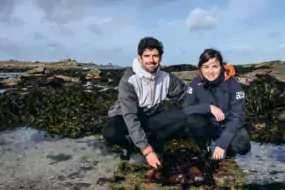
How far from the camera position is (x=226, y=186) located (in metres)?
3.76

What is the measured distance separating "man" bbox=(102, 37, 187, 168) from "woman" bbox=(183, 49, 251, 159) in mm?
295

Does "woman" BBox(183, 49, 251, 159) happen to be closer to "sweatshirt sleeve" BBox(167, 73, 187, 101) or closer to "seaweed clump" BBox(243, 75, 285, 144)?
"sweatshirt sleeve" BBox(167, 73, 187, 101)

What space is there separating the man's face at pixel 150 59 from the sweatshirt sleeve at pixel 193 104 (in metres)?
0.63

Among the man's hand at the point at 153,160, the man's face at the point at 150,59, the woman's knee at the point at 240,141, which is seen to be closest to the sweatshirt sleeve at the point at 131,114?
the man's hand at the point at 153,160

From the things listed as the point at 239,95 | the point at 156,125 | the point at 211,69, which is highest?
the point at 211,69

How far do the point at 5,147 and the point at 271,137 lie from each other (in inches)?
188

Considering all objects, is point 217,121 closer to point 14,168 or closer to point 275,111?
point 14,168

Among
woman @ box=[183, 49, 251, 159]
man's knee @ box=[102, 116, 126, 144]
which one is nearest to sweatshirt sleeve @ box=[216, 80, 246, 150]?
woman @ box=[183, 49, 251, 159]

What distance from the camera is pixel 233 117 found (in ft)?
14.2

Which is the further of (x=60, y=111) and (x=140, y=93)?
(x=60, y=111)

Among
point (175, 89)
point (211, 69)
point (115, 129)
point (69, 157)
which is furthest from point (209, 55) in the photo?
point (69, 157)

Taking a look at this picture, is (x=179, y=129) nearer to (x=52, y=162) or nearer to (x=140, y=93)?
(x=140, y=93)

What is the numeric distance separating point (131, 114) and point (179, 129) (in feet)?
3.30

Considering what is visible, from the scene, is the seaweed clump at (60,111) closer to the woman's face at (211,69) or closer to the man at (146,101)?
the man at (146,101)
